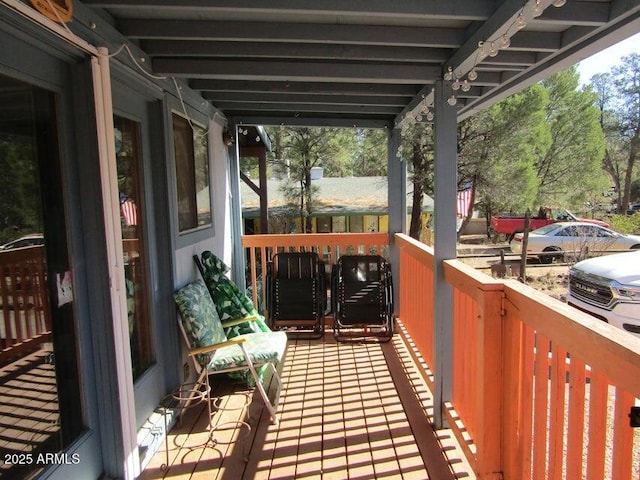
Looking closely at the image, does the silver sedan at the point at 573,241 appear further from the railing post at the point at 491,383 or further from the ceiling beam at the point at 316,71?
the railing post at the point at 491,383

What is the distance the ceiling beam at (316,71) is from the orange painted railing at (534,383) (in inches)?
42.6

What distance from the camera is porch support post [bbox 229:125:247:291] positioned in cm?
423

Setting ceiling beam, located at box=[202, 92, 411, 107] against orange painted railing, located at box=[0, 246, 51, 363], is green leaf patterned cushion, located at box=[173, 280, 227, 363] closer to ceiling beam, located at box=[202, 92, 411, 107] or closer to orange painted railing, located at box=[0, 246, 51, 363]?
orange painted railing, located at box=[0, 246, 51, 363]

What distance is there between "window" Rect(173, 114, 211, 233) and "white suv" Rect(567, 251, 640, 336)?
4.16m

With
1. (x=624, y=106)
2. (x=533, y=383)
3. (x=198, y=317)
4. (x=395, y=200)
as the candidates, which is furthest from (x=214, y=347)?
(x=624, y=106)

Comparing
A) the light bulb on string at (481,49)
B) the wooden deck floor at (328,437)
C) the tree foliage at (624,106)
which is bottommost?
the wooden deck floor at (328,437)

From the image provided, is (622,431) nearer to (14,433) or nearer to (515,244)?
(14,433)

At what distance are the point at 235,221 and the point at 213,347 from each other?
6.88ft

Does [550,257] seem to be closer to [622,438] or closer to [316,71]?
[316,71]

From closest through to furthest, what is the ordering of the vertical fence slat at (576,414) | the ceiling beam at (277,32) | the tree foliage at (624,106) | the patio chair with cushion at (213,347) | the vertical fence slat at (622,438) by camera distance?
1. the vertical fence slat at (622,438)
2. the vertical fence slat at (576,414)
3. the ceiling beam at (277,32)
4. the patio chair with cushion at (213,347)
5. the tree foliage at (624,106)

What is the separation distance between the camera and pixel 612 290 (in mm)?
4672

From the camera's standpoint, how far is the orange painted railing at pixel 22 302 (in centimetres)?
139

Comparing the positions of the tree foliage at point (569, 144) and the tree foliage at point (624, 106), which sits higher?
the tree foliage at point (624, 106)

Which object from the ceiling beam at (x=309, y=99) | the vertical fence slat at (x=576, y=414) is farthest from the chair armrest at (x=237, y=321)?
the vertical fence slat at (x=576, y=414)
